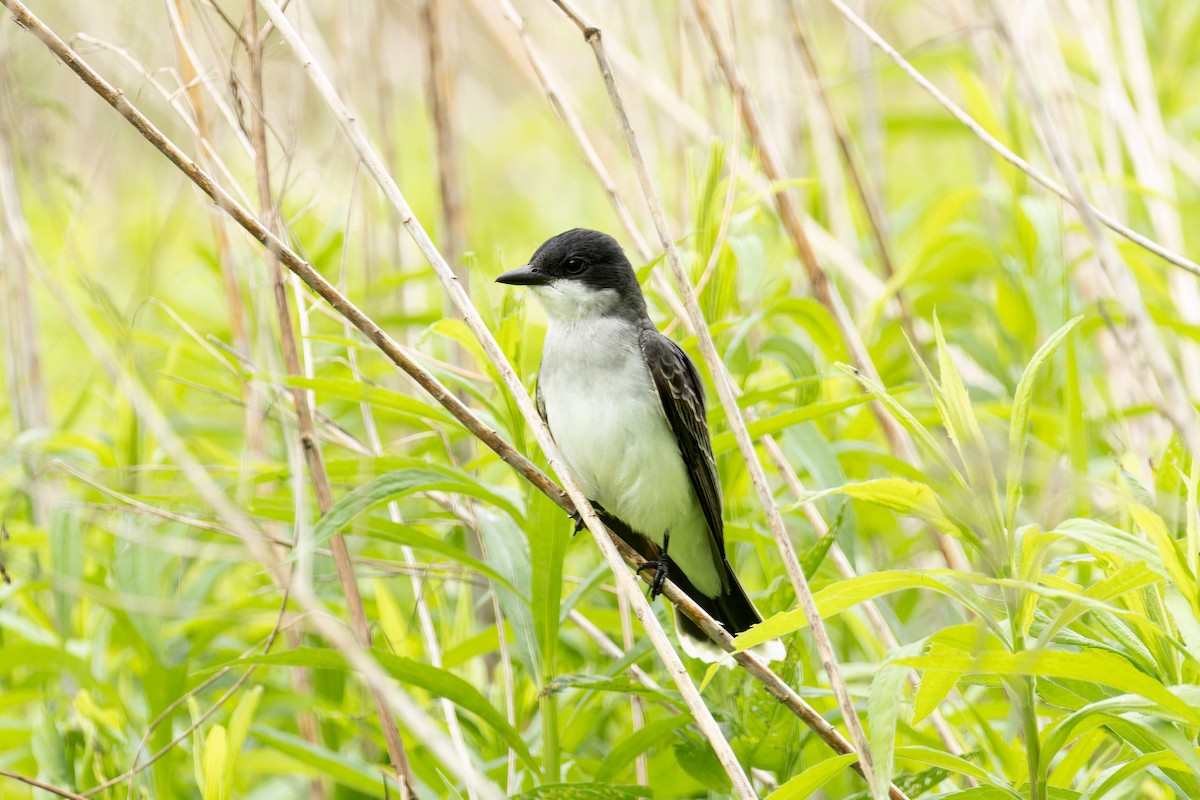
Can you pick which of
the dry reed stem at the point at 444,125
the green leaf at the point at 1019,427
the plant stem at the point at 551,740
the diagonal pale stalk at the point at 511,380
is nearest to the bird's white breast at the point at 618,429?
the dry reed stem at the point at 444,125

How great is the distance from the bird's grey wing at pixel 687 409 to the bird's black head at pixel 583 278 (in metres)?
0.21

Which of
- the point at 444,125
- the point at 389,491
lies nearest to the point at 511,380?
the point at 389,491

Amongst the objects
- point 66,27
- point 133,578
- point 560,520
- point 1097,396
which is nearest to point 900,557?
point 1097,396

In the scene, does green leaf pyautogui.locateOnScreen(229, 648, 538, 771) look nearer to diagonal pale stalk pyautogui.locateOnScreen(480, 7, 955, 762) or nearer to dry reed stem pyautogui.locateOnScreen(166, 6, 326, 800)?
dry reed stem pyautogui.locateOnScreen(166, 6, 326, 800)

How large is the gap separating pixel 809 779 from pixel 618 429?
1863 mm

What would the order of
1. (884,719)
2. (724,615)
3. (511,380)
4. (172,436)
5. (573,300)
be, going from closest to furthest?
(884,719) < (172,436) < (511,380) < (724,615) < (573,300)

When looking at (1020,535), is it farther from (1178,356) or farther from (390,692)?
(1178,356)

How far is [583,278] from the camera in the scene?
4.25 meters

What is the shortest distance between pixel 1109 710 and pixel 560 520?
141cm

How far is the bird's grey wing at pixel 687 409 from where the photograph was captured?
371cm

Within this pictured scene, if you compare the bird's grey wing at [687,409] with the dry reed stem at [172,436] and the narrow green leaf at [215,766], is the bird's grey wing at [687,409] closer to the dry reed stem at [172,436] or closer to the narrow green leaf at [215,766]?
the dry reed stem at [172,436]

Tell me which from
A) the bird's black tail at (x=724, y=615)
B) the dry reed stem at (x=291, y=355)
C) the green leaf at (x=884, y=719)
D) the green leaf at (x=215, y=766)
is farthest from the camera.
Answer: the bird's black tail at (x=724, y=615)

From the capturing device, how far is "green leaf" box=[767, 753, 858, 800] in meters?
2.32

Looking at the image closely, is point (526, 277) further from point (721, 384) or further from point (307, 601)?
point (307, 601)
